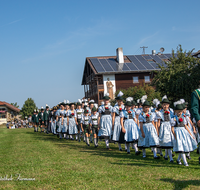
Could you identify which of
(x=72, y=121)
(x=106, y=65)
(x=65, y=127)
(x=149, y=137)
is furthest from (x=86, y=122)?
(x=106, y=65)

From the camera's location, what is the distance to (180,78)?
79.9 ft

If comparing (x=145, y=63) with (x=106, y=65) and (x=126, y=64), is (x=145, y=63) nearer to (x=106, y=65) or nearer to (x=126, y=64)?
(x=126, y=64)

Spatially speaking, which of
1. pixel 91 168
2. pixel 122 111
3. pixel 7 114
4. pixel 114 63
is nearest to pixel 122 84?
pixel 114 63

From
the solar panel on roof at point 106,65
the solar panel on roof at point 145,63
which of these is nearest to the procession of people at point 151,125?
the solar panel on roof at point 106,65

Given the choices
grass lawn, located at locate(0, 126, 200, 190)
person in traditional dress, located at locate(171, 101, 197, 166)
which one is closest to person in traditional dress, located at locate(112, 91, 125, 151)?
grass lawn, located at locate(0, 126, 200, 190)

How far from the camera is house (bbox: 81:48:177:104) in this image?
45.5 metres

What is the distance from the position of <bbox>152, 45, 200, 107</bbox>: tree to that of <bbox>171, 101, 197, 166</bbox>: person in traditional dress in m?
16.3

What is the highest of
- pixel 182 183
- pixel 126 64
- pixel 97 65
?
pixel 126 64

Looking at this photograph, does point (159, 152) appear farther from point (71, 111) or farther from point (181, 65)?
point (181, 65)

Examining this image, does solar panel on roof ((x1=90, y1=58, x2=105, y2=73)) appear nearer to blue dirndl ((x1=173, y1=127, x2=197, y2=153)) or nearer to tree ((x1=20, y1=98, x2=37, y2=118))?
blue dirndl ((x1=173, y1=127, x2=197, y2=153))

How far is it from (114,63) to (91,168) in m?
41.5

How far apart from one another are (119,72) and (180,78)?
21.5 m

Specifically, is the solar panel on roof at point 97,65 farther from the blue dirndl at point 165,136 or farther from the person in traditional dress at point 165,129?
the blue dirndl at point 165,136

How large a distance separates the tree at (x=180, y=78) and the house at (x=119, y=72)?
1714cm
